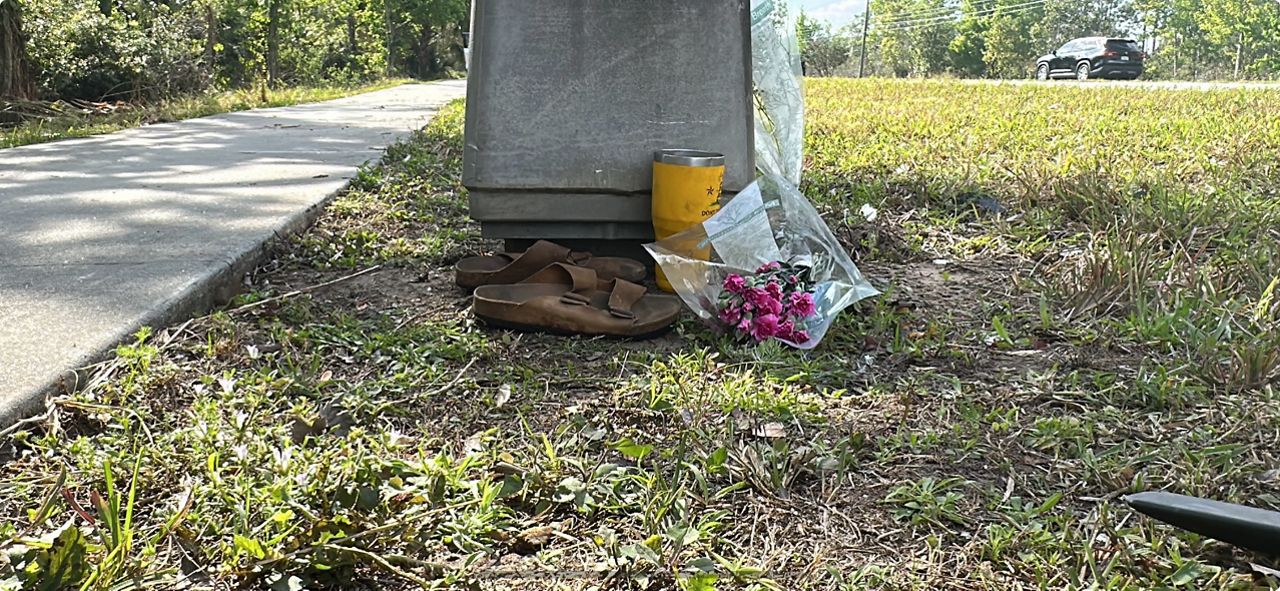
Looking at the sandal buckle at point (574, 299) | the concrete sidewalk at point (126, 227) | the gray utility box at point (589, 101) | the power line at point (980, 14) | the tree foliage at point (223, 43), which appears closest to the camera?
the concrete sidewalk at point (126, 227)

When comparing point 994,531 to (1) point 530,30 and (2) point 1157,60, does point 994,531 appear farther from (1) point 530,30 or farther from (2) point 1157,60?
(2) point 1157,60

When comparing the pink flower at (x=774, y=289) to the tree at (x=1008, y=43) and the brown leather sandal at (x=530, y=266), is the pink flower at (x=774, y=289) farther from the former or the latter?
the tree at (x=1008, y=43)

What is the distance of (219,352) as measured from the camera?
6.89 ft

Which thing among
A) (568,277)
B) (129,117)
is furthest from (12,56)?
(568,277)

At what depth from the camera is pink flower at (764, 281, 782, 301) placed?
241 centimetres

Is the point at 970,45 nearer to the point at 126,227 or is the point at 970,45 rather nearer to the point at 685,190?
the point at 685,190

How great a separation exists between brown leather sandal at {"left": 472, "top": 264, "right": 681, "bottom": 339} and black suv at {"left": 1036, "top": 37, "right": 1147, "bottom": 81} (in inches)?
1123

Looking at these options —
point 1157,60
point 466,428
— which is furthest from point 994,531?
point 1157,60

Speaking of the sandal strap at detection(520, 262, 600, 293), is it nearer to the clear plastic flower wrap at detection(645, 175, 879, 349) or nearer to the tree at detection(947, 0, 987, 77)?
the clear plastic flower wrap at detection(645, 175, 879, 349)

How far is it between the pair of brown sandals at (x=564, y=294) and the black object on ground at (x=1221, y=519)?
1255 mm

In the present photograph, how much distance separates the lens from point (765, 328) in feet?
7.72

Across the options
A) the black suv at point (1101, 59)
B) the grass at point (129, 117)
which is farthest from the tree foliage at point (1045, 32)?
the grass at point (129, 117)

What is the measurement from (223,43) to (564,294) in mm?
19012

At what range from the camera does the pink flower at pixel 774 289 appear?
2407 mm
